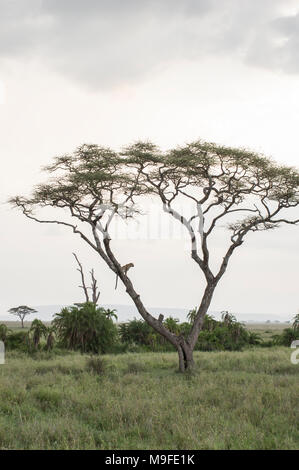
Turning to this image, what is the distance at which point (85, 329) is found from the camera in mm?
Answer: 28562

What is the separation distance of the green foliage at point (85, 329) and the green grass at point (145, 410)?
9541 mm

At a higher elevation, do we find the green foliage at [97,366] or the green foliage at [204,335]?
the green foliage at [204,335]

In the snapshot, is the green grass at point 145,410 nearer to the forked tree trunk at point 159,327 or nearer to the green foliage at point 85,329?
the forked tree trunk at point 159,327

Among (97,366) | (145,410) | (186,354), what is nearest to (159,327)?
(186,354)

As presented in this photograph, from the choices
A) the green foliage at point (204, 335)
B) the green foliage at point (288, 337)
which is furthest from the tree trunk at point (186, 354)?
the green foliage at point (288, 337)

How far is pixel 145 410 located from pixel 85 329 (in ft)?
58.9

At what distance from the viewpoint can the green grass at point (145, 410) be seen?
888 cm

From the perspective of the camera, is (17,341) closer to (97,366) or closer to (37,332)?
(37,332)

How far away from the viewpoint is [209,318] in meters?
Result: 35.1

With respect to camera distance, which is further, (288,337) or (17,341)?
(288,337)

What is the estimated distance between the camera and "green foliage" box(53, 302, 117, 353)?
2859cm

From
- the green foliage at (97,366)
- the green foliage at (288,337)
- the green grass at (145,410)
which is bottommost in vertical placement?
the green grass at (145,410)
